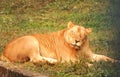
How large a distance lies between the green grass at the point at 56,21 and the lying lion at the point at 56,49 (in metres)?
0.31

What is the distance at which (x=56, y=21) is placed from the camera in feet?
38.2

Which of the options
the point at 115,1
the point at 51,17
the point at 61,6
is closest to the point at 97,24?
the point at 51,17

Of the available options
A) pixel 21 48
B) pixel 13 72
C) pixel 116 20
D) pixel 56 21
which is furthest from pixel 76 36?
pixel 56 21

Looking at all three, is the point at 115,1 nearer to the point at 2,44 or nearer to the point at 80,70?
the point at 80,70

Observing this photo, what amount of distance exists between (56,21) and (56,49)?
15.8 ft

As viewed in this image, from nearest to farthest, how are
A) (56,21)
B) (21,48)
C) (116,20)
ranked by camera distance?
(116,20)
(21,48)
(56,21)

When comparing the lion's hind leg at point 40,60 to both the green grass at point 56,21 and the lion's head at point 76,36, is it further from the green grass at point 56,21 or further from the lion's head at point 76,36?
the lion's head at point 76,36

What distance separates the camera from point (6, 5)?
44.2ft

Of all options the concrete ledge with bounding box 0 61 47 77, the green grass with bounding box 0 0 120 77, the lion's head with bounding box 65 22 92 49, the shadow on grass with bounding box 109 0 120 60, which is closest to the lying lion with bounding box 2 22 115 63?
the lion's head with bounding box 65 22 92 49

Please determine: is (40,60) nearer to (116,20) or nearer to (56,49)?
(56,49)

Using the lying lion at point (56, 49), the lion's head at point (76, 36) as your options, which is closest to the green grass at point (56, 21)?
the lying lion at point (56, 49)

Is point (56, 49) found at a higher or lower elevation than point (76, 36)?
lower

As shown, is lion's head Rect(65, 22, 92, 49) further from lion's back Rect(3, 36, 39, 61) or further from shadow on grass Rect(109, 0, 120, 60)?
shadow on grass Rect(109, 0, 120, 60)

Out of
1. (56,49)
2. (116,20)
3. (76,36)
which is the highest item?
(116,20)
